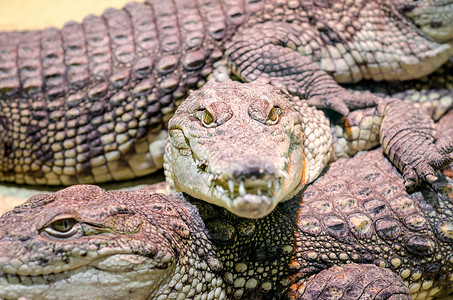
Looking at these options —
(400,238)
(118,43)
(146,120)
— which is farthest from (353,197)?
(118,43)

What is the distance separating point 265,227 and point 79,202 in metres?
0.96

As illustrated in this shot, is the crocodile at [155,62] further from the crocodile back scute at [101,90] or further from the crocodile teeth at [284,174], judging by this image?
the crocodile teeth at [284,174]

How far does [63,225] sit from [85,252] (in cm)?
16

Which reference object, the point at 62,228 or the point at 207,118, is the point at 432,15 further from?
the point at 62,228

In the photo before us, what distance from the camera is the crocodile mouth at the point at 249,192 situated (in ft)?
6.51

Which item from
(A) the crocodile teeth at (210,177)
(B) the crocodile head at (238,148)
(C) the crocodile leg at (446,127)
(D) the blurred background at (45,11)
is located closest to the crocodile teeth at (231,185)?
(B) the crocodile head at (238,148)

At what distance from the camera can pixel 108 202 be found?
2.36 meters

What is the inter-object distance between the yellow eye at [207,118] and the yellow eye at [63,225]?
0.76 metres

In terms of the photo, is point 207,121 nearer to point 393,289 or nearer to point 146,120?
point 393,289

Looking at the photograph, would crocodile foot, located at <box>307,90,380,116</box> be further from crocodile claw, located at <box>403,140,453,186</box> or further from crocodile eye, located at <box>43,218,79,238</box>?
crocodile eye, located at <box>43,218,79,238</box>

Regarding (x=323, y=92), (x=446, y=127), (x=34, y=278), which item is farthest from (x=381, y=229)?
(x=34, y=278)

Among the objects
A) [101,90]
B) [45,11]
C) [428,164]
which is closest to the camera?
[428,164]

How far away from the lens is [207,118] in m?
2.40

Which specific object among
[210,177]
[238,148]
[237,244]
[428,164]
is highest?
[238,148]
